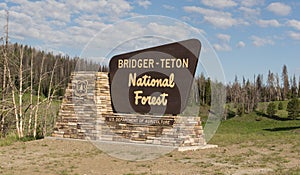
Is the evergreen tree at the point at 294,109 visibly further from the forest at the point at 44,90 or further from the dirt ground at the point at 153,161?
the dirt ground at the point at 153,161

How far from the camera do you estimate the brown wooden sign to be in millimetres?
10352

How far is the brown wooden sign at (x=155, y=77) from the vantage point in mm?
10352

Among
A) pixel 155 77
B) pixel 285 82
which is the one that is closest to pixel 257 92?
pixel 285 82

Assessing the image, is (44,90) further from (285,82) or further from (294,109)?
(285,82)

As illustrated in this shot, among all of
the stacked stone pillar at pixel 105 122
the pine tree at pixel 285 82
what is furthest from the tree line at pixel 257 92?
the stacked stone pillar at pixel 105 122

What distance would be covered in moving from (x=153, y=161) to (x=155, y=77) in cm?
341

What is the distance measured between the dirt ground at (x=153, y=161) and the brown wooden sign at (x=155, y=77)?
1.73 m

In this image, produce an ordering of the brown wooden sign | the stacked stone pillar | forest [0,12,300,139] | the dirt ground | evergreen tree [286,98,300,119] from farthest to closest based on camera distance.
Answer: evergreen tree [286,98,300,119] → forest [0,12,300,139] → the brown wooden sign → the stacked stone pillar → the dirt ground

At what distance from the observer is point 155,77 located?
1090 centimetres

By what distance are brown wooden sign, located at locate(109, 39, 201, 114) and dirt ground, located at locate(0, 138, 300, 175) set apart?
1733mm

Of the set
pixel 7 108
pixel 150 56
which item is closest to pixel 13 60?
pixel 7 108

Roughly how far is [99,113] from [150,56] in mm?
2328

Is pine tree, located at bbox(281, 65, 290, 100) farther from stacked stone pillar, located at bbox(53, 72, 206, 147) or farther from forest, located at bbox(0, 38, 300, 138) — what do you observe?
stacked stone pillar, located at bbox(53, 72, 206, 147)

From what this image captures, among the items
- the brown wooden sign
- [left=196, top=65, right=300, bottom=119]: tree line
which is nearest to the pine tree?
[left=196, top=65, right=300, bottom=119]: tree line
